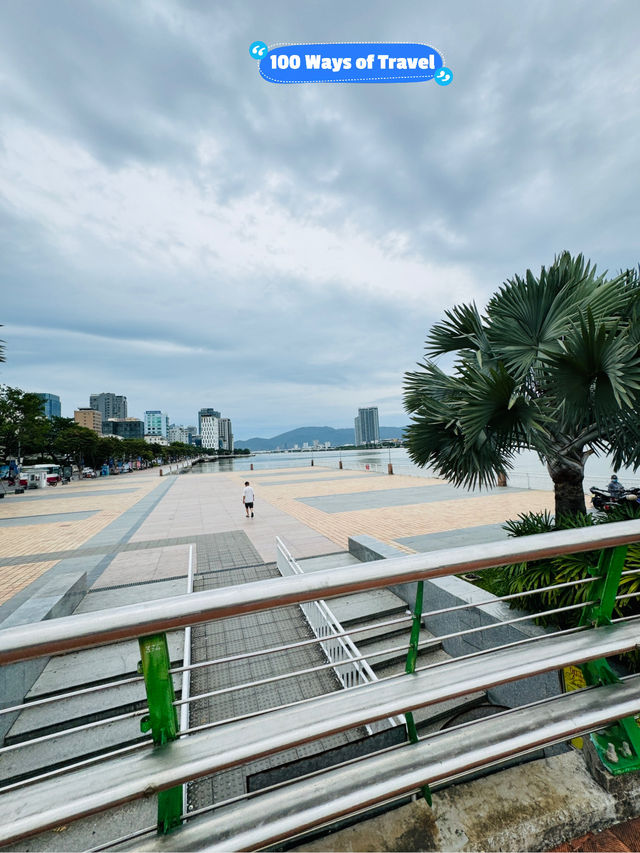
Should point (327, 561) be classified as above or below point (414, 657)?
below

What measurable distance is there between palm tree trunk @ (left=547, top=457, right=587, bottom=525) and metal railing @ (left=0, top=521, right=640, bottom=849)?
10.2ft

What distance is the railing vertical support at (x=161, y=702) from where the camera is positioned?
1180 mm

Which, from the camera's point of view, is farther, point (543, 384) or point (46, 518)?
point (46, 518)

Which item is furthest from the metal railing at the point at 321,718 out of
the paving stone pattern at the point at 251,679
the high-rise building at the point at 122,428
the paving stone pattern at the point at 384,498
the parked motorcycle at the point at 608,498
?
the high-rise building at the point at 122,428

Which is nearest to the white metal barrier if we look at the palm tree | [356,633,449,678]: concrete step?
[356,633,449,678]: concrete step

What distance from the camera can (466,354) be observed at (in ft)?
17.6

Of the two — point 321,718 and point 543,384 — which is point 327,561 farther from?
point 321,718

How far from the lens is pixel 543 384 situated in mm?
4203

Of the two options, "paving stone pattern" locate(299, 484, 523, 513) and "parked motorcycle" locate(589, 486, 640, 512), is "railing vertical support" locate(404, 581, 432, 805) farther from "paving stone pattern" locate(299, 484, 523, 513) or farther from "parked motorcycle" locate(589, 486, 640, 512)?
"paving stone pattern" locate(299, 484, 523, 513)

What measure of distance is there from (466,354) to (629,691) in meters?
4.32

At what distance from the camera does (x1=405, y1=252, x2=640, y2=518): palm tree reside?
3463 mm

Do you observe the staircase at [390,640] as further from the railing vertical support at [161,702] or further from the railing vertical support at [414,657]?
the railing vertical support at [161,702]

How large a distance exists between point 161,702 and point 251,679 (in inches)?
146

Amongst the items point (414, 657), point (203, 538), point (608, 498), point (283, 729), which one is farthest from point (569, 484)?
point (203, 538)
